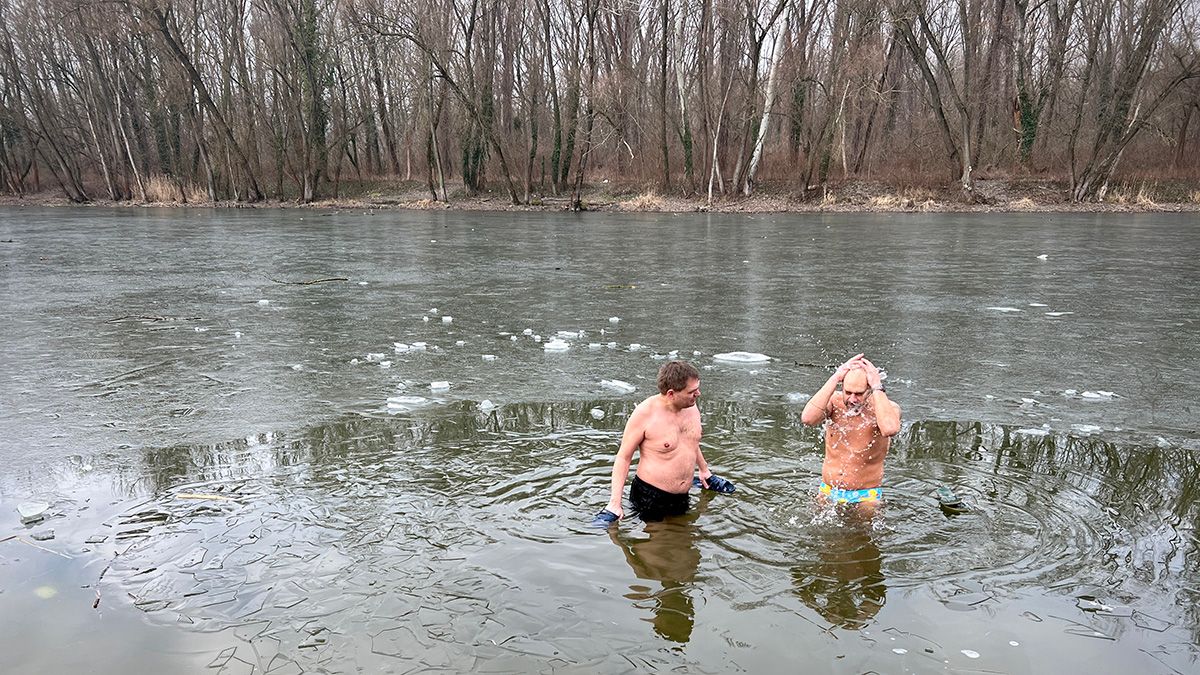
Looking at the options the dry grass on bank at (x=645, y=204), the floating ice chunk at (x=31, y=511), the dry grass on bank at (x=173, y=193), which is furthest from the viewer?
the dry grass on bank at (x=173, y=193)

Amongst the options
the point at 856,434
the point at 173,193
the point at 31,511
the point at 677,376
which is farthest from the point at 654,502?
the point at 173,193

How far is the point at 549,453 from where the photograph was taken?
186 inches

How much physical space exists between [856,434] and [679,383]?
938 mm

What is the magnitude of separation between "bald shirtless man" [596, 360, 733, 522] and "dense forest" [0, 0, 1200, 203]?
2549cm

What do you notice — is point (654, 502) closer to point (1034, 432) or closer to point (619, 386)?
point (619, 386)

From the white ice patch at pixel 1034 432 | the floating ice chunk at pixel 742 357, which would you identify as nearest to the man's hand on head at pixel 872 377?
the white ice patch at pixel 1034 432

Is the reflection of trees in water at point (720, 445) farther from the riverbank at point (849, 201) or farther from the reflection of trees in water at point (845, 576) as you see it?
the riverbank at point (849, 201)

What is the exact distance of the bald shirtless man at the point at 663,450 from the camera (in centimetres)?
397

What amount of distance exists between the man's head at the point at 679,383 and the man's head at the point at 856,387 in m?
0.75

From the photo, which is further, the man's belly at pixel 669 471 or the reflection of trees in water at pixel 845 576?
the man's belly at pixel 669 471

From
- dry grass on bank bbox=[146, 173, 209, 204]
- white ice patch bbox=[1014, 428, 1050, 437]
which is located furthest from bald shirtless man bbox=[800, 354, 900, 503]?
dry grass on bank bbox=[146, 173, 209, 204]

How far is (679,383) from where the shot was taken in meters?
4.00

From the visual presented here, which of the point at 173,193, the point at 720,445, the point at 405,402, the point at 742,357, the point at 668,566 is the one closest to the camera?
the point at 668,566

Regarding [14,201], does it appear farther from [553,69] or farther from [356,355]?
[356,355]
